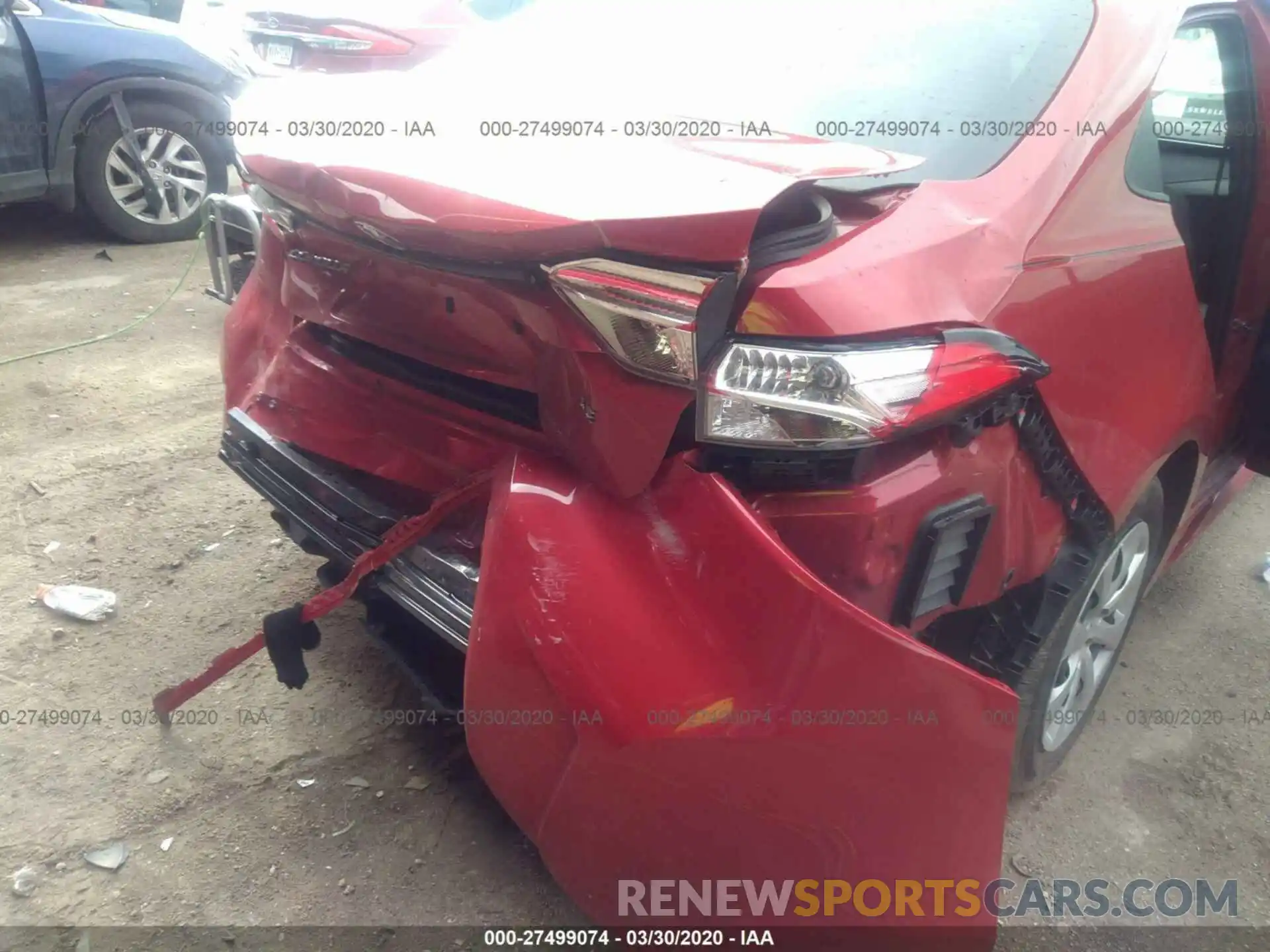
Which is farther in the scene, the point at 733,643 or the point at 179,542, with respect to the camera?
the point at 179,542

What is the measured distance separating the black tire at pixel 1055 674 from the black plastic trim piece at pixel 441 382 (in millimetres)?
1069

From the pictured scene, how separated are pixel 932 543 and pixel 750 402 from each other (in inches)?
13.4

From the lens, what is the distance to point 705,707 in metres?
1.22

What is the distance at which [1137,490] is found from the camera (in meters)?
1.87

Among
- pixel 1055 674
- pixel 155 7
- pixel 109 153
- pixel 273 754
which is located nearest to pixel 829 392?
pixel 1055 674

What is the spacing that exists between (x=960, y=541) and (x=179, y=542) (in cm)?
249

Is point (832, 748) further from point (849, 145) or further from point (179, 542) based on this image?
point (179, 542)

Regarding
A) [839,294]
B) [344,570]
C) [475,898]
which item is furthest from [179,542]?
[839,294]

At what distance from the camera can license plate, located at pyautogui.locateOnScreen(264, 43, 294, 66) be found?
5.38m

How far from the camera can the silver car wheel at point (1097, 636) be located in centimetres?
204

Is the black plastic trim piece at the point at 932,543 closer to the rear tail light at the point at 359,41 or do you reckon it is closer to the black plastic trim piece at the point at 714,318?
the black plastic trim piece at the point at 714,318

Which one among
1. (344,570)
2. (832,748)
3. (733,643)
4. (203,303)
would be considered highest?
(733,643)

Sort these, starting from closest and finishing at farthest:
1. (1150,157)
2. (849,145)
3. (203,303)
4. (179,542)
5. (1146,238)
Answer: (849,145) < (1146,238) < (1150,157) < (179,542) < (203,303)

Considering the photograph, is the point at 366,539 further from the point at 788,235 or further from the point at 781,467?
the point at 788,235
